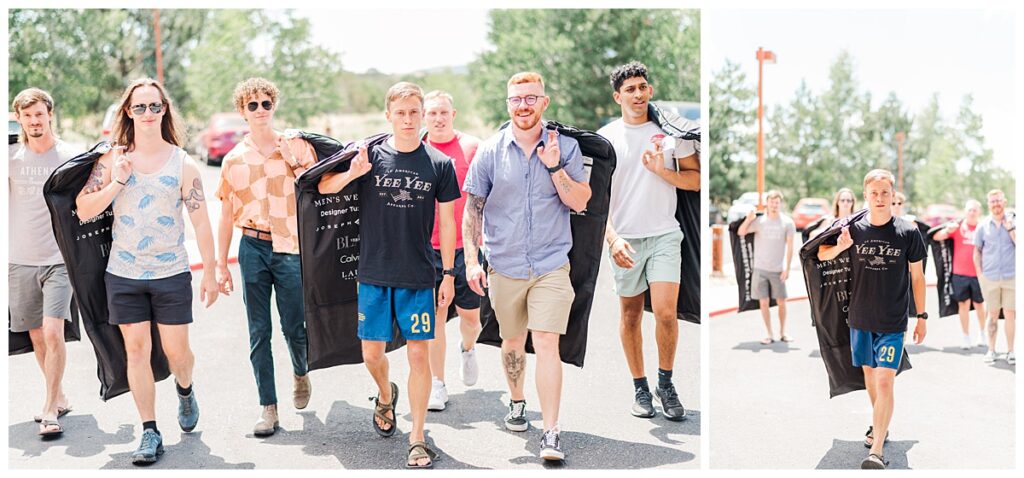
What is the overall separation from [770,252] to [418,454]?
21.2ft

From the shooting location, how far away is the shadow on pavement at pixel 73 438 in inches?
218

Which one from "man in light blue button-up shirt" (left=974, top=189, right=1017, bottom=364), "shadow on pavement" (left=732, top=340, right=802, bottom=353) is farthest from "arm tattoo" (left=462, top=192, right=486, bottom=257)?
"man in light blue button-up shirt" (left=974, top=189, right=1017, bottom=364)

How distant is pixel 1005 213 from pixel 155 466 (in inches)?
310

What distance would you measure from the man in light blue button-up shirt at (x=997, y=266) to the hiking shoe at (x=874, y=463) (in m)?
4.44

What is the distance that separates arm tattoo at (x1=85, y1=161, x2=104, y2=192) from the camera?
5410mm

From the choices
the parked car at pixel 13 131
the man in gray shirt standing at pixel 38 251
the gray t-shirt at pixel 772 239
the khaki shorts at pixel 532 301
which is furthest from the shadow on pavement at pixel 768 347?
the parked car at pixel 13 131

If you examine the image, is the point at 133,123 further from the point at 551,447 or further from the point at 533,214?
the point at 551,447

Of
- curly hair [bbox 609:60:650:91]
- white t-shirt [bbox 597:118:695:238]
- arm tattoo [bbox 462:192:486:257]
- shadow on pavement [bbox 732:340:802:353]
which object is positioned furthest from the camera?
A: shadow on pavement [bbox 732:340:802:353]

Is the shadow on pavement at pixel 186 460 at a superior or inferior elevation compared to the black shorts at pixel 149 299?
inferior

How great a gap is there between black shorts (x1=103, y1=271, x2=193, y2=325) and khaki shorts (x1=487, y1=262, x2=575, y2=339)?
1619 millimetres

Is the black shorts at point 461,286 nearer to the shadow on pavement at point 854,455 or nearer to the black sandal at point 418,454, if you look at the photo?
the black sandal at point 418,454

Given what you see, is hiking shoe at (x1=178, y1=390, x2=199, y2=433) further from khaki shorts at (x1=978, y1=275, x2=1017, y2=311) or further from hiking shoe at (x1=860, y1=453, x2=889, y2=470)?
khaki shorts at (x1=978, y1=275, x2=1017, y2=311)

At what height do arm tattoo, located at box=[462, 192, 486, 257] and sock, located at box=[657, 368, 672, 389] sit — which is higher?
arm tattoo, located at box=[462, 192, 486, 257]

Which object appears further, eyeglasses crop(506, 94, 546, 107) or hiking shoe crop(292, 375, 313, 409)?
hiking shoe crop(292, 375, 313, 409)
